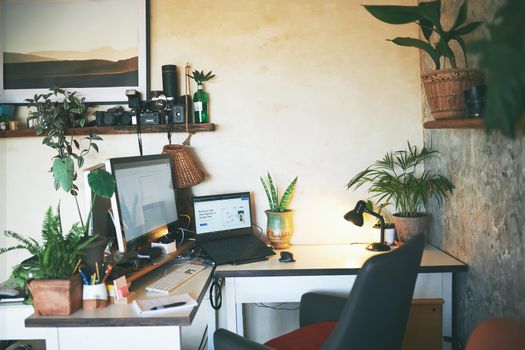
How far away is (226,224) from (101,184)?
1.00 meters

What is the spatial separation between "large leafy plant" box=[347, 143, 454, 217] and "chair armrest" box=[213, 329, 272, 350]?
52.1 inches

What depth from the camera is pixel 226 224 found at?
2.78 metres

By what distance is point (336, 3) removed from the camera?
2.85 metres

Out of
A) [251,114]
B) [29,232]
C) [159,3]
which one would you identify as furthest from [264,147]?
[29,232]

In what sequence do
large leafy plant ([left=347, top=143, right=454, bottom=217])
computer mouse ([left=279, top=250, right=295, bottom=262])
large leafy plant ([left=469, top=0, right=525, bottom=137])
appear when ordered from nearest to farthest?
large leafy plant ([left=469, top=0, right=525, bottom=137])
computer mouse ([left=279, top=250, right=295, bottom=262])
large leafy plant ([left=347, top=143, right=454, bottom=217])

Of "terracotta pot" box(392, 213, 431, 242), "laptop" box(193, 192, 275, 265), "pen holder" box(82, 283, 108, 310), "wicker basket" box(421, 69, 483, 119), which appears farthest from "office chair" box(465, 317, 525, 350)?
"pen holder" box(82, 283, 108, 310)

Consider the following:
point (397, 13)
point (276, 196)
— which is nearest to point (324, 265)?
point (276, 196)

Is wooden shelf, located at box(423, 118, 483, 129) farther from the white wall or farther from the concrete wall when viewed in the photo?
the white wall

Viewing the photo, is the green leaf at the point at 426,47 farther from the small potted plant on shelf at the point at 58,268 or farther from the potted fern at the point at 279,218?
the small potted plant on shelf at the point at 58,268

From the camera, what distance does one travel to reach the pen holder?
71.5 inches

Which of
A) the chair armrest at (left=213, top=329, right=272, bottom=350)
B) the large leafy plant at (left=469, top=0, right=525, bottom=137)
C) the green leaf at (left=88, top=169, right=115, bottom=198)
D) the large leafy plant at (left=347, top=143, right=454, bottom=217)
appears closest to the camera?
the large leafy plant at (left=469, top=0, right=525, bottom=137)

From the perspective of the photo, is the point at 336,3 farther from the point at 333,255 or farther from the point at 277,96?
the point at 333,255

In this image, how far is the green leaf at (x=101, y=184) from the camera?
1.91 meters

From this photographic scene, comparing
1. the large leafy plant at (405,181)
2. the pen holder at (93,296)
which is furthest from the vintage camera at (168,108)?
the pen holder at (93,296)
